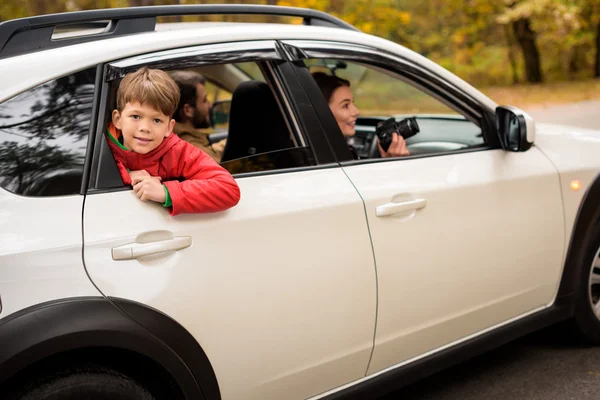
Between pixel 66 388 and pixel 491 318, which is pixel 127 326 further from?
pixel 491 318

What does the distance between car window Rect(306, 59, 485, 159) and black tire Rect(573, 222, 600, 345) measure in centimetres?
72

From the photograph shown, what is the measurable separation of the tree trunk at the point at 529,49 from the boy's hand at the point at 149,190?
26.1 m

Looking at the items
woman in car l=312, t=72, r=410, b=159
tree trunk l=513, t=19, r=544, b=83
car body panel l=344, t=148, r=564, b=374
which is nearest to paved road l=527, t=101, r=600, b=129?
tree trunk l=513, t=19, r=544, b=83

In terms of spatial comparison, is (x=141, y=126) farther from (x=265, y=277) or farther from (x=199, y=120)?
(x=199, y=120)

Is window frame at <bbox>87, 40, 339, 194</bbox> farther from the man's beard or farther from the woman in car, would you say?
the man's beard

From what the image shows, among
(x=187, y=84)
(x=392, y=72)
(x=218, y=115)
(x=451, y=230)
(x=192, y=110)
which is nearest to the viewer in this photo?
(x=451, y=230)

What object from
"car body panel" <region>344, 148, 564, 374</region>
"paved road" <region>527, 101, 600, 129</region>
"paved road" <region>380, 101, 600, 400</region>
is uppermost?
"car body panel" <region>344, 148, 564, 374</region>

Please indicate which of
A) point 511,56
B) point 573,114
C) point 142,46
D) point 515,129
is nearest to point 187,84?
point 142,46

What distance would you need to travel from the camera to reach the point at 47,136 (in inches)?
82.4

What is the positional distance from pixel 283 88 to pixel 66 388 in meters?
1.33

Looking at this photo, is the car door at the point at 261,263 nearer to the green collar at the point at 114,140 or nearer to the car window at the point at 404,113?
Result: the green collar at the point at 114,140

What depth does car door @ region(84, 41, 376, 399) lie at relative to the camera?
2113 millimetres

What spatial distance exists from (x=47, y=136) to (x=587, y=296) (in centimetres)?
268

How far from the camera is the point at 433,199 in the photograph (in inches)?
110
